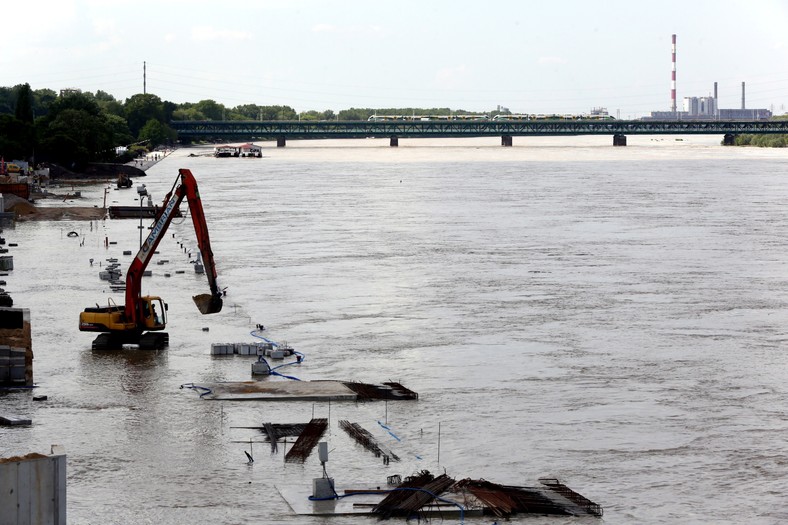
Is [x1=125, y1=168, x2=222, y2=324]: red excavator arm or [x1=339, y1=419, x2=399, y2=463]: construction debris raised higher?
[x1=125, y1=168, x2=222, y2=324]: red excavator arm

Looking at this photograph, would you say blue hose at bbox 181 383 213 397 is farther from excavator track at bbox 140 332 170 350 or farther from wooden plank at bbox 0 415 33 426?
excavator track at bbox 140 332 170 350

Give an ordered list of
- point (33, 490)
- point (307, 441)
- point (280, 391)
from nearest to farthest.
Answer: point (33, 490) < point (307, 441) < point (280, 391)

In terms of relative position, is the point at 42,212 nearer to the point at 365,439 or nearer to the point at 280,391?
the point at 280,391

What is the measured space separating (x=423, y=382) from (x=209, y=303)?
7.26 meters

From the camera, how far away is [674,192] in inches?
5017

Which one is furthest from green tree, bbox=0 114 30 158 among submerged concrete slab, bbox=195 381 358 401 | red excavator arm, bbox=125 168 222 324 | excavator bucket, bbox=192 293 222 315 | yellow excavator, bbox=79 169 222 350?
submerged concrete slab, bbox=195 381 358 401

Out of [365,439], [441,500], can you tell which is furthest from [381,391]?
[441,500]

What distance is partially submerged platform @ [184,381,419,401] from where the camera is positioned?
1382 inches

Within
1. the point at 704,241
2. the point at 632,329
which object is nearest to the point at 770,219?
the point at 704,241

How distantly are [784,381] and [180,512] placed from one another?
19.3 meters

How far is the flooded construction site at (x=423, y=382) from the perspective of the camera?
89.5ft

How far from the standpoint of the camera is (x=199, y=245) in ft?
131

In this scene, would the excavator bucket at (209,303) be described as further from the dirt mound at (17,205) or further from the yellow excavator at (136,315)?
the dirt mound at (17,205)

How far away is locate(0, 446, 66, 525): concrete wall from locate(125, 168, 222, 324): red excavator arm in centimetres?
1714
